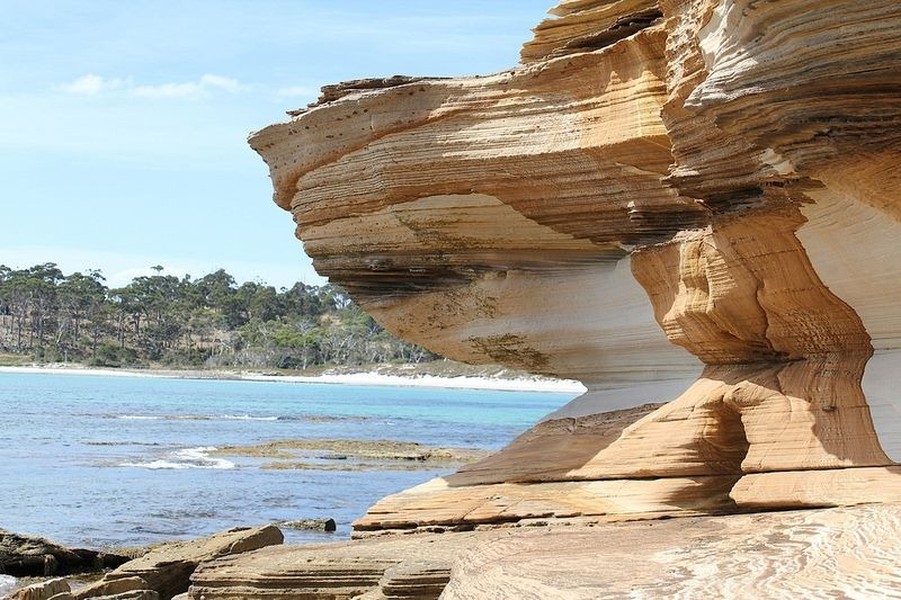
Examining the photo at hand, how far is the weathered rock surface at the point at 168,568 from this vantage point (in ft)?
34.3

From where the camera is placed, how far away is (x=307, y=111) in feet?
36.4

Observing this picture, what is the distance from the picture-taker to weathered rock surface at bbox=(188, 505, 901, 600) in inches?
211

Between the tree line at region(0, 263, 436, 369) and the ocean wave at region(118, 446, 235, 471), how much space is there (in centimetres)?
7726

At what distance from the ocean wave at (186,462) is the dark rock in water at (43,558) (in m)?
→ 11.6

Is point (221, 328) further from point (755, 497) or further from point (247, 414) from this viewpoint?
point (755, 497)

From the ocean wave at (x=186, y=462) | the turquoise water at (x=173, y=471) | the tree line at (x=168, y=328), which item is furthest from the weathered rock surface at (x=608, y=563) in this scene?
the tree line at (x=168, y=328)

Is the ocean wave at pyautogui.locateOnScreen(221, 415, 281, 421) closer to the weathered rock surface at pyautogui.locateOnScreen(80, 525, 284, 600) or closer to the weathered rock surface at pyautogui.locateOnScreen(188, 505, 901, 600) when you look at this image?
the weathered rock surface at pyautogui.locateOnScreen(80, 525, 284, 600)

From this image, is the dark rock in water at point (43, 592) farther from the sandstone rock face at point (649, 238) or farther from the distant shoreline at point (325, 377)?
the distant shoreline at point (325, 377)

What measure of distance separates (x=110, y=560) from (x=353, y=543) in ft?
17.1

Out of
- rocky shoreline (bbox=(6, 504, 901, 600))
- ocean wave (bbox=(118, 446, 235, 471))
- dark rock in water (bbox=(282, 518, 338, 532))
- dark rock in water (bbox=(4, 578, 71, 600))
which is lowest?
dark rock in water (bbox=(282, 518, 338, 532))

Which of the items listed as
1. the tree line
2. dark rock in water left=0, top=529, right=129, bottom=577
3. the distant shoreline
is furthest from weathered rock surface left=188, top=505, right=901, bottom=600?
the tree line

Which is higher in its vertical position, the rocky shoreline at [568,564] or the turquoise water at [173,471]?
the rocky shoreline at [568,564]

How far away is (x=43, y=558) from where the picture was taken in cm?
1335

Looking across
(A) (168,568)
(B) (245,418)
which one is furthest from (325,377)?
(A) (168,568)
